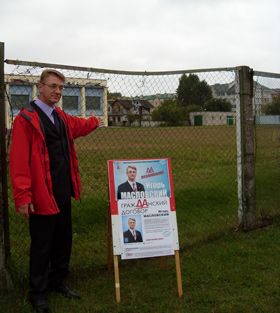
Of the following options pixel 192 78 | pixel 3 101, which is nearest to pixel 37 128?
pixel 3 101

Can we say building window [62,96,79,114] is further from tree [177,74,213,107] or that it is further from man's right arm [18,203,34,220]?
tree [177,74,213,107]

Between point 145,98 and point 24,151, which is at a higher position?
point 145,98

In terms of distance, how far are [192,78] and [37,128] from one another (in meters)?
2.54

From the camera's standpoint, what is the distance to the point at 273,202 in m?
6.36

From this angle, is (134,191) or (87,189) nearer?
(134,191)

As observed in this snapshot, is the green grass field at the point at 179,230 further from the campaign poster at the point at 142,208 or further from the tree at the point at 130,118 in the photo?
the campaign poster at the point at 142,208

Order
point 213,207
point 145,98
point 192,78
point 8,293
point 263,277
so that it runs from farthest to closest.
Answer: point 213,207, point 192,78, point 145,98, point 263,277, point 8,293

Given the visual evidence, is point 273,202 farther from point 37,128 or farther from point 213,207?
point 37,128

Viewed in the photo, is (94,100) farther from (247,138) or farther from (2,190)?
(247,138)

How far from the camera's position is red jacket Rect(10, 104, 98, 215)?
295 centimetres

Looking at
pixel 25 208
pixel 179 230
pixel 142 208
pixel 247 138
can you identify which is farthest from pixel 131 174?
pixel 247 138

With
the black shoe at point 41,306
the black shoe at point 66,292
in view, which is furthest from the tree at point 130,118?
the black shoe at point 41,306

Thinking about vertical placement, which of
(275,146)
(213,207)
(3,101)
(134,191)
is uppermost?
(3,101)

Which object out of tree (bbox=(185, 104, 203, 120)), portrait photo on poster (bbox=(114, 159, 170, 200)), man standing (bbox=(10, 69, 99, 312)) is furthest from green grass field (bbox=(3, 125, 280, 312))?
portrait photo on poster (bbox=(114, 159, 170, 200))
